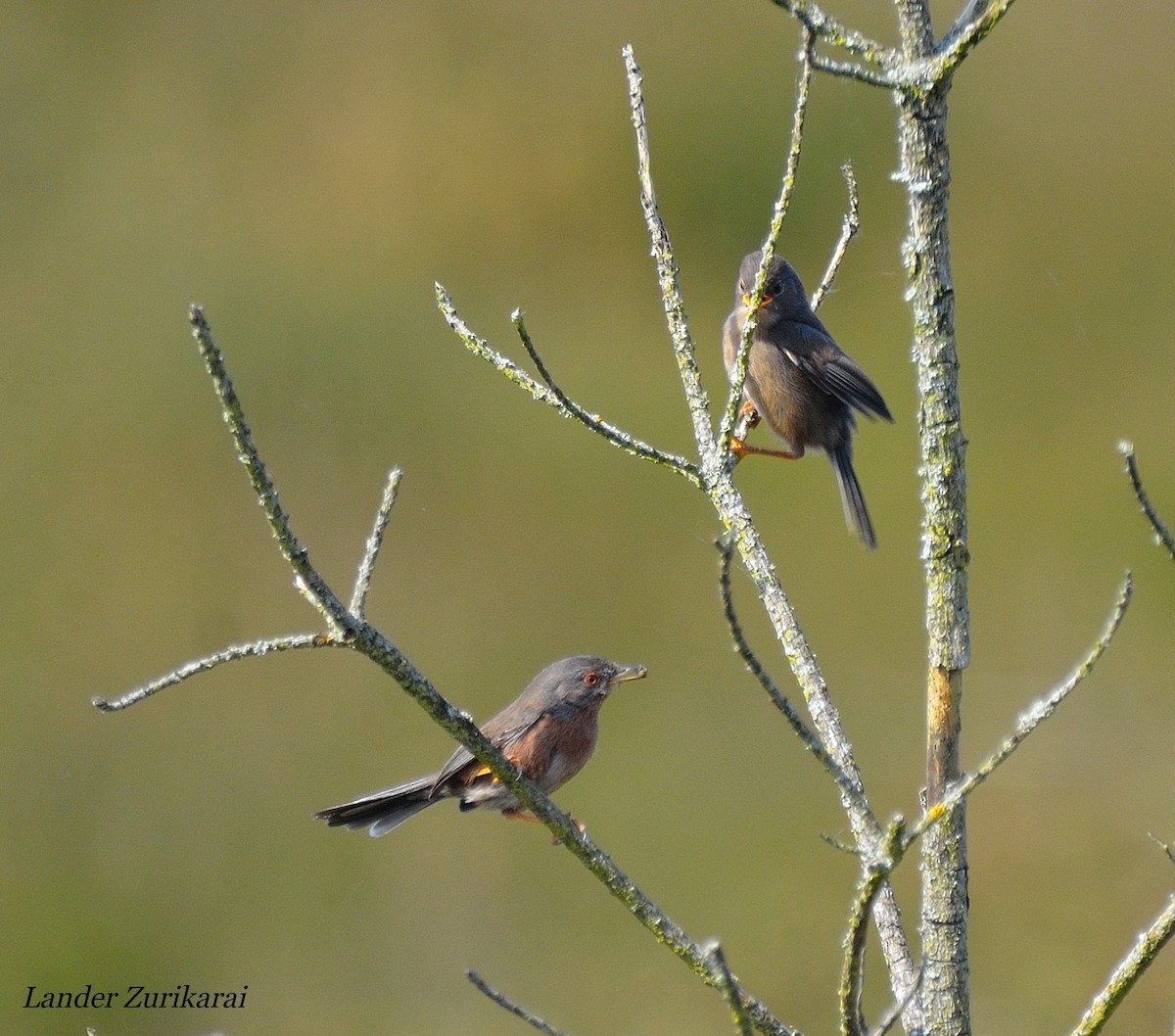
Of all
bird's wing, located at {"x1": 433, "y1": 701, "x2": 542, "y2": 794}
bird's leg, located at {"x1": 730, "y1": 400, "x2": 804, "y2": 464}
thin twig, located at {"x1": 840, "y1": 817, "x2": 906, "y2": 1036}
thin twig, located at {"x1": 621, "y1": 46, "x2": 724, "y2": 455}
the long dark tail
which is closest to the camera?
thin twig, located at {"x1": 840, "y1": 817, "x2": 906, "y2": 1036}

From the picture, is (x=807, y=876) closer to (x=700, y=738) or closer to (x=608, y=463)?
(x=700, y=738)

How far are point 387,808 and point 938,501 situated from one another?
3050mm

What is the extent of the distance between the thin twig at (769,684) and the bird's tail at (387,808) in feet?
9.34

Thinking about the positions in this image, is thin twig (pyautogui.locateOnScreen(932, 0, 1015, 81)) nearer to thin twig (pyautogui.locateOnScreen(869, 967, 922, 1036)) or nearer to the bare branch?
the bare branch

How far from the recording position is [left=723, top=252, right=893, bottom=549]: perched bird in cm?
672

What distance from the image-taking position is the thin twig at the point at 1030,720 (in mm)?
1988

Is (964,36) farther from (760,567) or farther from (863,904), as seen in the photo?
(863,904)

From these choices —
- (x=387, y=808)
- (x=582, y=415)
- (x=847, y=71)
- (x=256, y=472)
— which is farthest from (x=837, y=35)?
(x=387, y=808)

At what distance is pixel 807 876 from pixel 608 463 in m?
4.97

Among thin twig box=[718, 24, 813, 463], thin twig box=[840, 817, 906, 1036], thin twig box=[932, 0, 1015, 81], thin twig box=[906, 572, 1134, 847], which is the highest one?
thin twig box=[718, 24, 813, 463]

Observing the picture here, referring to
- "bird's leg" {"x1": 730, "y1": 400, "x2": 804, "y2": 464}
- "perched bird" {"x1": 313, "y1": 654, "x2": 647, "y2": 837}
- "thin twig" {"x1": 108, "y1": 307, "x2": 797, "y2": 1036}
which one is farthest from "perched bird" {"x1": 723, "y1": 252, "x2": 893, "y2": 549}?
"thin twig" {"x1": 108, "y1": 307, "x2": 797, "y2": 1036}

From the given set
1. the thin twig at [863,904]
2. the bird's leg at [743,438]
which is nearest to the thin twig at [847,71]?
the thin twig at [863,904]

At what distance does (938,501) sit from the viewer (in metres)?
2.41

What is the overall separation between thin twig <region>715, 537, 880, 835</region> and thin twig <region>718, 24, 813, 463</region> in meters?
0.79
